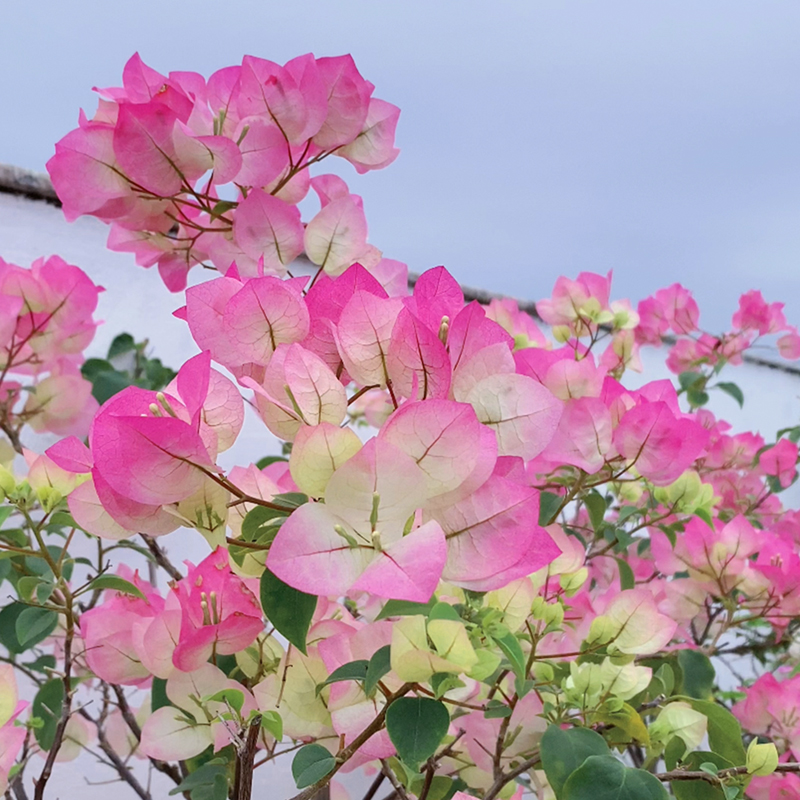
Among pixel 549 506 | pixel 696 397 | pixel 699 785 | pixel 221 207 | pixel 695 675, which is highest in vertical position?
pixel 696 397

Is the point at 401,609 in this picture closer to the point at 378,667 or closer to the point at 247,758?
the point at 378,667

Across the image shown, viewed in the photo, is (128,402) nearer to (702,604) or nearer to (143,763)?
(702,604)

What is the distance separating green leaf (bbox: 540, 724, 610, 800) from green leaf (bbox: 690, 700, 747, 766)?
111 millimetres

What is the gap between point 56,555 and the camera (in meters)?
0.97

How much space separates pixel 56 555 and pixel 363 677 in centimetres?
69

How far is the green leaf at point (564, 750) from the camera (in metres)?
0.51

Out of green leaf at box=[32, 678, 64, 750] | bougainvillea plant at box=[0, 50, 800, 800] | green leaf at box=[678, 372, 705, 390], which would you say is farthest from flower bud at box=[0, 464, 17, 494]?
green leaf at box=[678, 372, 705, 390]

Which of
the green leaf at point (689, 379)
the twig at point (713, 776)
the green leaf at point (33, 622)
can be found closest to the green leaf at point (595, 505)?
the twig at point (713, 776)

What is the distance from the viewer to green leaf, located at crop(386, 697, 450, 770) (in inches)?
14.4

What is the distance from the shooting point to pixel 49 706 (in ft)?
2.46

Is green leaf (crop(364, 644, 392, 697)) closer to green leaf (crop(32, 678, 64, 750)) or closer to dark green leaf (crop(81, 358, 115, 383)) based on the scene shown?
green leaf (crop(32, 678, 64, 750))

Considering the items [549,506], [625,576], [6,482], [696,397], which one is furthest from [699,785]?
[696,397]

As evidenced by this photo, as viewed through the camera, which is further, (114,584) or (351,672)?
(114,584)

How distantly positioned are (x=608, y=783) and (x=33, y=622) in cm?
43
